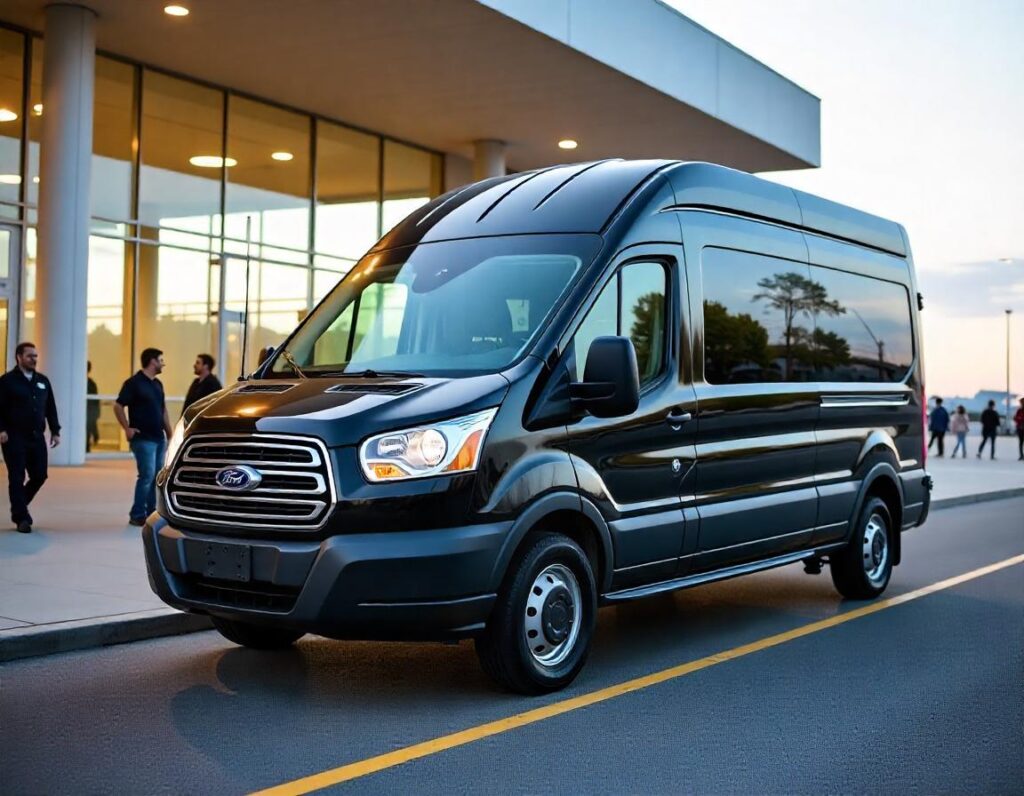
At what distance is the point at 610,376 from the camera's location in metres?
6.41

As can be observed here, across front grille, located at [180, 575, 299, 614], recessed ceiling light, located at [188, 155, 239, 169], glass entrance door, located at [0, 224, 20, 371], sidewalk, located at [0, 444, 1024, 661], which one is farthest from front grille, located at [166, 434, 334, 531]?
recessed ceiling light, located at [188, 155, 239, 169]

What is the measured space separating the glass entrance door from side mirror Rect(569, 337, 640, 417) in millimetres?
17236

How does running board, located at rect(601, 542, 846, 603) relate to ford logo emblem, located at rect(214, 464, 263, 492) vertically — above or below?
below

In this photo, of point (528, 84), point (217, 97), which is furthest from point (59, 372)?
point (528, 84)

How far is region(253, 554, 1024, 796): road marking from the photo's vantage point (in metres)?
4.96

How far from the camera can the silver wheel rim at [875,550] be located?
32.0 ft

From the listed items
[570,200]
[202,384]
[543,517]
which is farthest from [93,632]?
[202,384]

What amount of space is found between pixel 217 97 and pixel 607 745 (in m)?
21.9

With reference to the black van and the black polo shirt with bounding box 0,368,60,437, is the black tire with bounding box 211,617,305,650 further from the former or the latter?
the black polo shirt with bounding box 0,368,60,437

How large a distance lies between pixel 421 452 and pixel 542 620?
1.08 meters

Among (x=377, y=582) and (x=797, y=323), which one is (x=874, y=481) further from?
(x=377, y=582)

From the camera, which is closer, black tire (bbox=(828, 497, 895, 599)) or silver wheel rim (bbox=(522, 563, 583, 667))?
silver wheel rim (bbox=(522, 563, 583, 667))

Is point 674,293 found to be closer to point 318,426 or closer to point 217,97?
point 318,426

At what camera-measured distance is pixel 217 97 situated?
25266 mm
